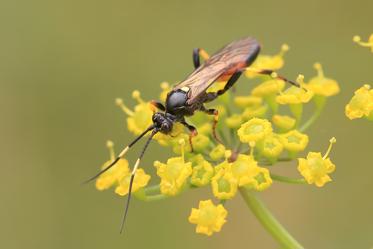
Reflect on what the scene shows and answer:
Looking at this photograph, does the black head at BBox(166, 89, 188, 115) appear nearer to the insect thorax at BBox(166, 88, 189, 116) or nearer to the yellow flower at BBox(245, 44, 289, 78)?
the insect thorax at BBox(166, 88, 189, 116)

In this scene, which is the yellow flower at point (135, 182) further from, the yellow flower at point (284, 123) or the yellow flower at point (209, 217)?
the yellow flower at point (284, 123)

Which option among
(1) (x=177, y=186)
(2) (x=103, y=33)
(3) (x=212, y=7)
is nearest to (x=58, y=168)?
(2) (x=103, y=33)

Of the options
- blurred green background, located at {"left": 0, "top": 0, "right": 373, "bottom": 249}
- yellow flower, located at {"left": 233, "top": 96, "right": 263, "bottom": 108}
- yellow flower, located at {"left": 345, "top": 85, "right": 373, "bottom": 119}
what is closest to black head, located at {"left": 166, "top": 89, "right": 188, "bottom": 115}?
yellow flower, located at {"left": 233, "top": 96, "right": 263, "bottom": 108}

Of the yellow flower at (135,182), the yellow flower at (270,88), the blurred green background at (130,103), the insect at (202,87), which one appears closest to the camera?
the yellow flower at (135,182)

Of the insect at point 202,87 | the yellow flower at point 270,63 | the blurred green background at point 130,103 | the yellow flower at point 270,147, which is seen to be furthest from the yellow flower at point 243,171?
the blurred green background at point 130,103

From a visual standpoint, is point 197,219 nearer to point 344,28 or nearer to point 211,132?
point 211,132
